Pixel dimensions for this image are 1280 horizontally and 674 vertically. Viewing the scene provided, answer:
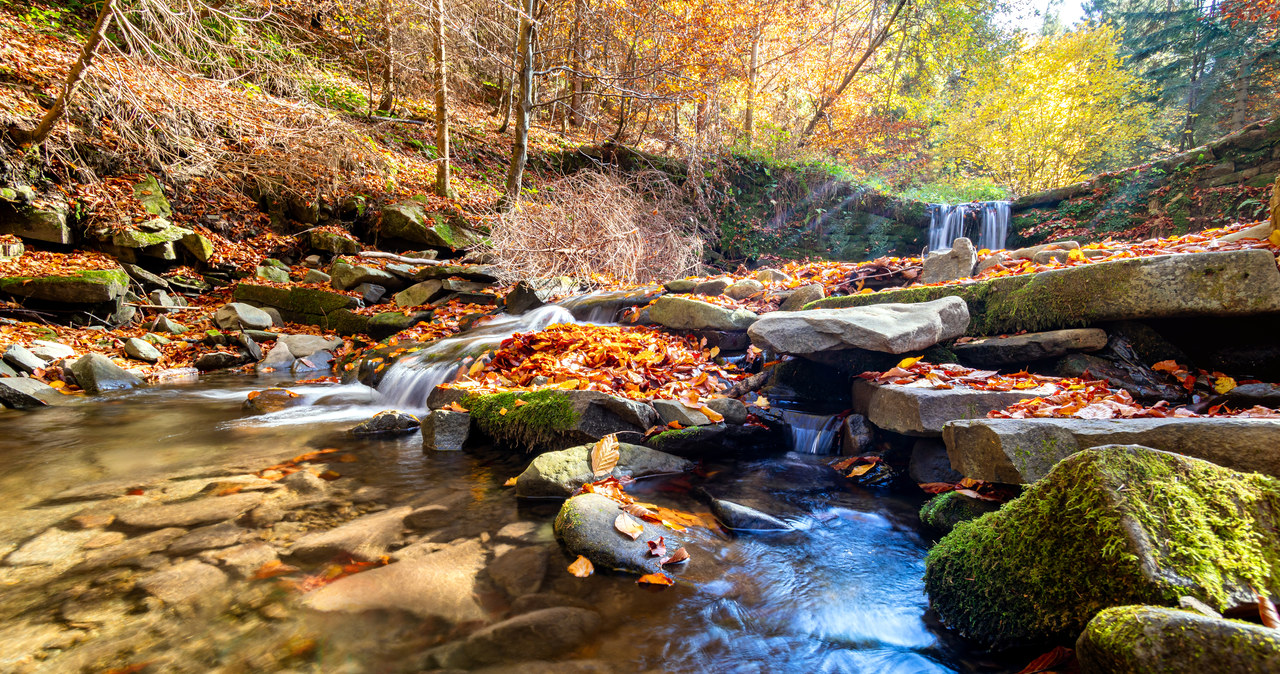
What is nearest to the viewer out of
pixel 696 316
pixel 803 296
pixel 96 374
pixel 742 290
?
pixel 696 316

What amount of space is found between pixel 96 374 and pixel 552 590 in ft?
25.4

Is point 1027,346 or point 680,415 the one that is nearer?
point 1027,346

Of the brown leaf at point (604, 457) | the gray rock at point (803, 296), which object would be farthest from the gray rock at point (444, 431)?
the gray rock at point (803, 296)

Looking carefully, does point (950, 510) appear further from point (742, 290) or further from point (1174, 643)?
point (742, 290)

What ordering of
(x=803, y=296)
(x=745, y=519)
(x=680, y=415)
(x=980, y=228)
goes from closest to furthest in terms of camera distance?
(x=745, y=519), (x=680, y=415), (x=803, y=296), (x=980, y=228)

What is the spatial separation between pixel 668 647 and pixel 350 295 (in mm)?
9659

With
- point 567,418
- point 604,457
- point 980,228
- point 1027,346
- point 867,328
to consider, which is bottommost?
point 604,457

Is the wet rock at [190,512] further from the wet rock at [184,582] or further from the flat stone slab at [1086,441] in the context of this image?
the flat stone slab at [1086,441]

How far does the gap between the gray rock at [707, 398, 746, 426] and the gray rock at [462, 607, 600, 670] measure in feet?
7.45

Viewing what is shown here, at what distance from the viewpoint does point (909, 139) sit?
23.0m

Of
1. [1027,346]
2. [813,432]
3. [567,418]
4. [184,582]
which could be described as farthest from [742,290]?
[184,582]

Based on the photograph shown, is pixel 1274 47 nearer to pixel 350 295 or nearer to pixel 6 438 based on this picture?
pixel 350 295

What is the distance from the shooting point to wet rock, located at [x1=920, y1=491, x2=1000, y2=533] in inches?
103

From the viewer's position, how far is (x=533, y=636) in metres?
1.93
